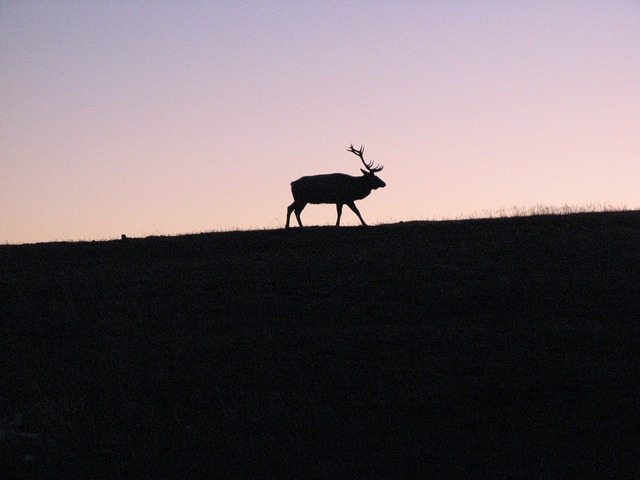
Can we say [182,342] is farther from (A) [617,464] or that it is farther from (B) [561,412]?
(A) [617,464]

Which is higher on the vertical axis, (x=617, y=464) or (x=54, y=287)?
(x=54, y=287)

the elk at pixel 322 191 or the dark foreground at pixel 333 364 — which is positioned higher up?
the elk at pixel 322 191

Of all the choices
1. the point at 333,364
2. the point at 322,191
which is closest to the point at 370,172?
the point at 322,191

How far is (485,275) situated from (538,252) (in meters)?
3.22

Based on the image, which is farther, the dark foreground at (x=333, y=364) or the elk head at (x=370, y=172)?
the elk head at (x=370, y=172)

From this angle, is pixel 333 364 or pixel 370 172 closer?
pixel 333 364

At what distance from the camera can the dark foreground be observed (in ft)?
30.6

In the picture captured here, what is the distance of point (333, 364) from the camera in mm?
12375

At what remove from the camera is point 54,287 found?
19812 millimetres

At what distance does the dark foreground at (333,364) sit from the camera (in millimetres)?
9328

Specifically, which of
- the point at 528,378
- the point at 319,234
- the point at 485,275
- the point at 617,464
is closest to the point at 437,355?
the point at 528,378

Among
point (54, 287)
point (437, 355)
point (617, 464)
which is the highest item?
point (54, 287)

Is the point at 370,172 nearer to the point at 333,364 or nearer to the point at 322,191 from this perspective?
the point at 322,191

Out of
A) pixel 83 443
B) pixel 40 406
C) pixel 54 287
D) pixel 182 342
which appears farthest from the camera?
pixel 54 287
